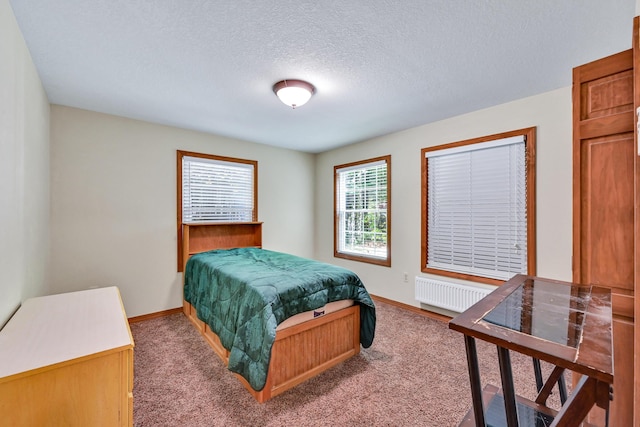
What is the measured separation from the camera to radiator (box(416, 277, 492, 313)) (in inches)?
117

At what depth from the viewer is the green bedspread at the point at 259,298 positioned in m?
1.84

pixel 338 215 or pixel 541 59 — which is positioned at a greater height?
pixel 541 59

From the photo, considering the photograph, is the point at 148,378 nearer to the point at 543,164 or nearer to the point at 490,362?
the point at 490,362

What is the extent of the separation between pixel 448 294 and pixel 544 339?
2.57 m

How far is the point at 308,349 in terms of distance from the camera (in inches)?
83.8

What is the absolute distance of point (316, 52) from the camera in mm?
1918

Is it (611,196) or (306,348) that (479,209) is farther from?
(306,348)

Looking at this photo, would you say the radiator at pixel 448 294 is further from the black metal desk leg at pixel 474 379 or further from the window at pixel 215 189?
the window at pixel 215 189

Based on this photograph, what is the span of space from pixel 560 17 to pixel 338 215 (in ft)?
11.7

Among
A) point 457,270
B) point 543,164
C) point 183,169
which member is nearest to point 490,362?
point 457,270

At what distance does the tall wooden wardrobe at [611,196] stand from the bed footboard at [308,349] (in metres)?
1.55

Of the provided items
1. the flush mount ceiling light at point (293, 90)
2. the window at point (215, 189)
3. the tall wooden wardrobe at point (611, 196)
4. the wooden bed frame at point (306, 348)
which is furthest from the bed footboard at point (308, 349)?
the flush mount ceiling light at point (293, 90)

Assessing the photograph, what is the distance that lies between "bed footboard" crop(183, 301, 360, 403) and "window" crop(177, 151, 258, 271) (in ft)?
5.88

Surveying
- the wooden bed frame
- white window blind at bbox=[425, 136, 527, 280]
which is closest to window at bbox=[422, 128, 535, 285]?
white window blind at bbox=[425, 136, 527, 280]
